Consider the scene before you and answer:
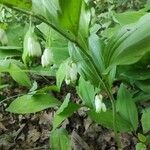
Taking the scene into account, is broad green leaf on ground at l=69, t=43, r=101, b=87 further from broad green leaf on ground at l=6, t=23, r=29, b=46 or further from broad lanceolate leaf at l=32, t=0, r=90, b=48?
broad green leaf on ground at l=6, t=23, r=29, b=46

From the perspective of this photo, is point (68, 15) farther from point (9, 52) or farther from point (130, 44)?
point (9, 52)

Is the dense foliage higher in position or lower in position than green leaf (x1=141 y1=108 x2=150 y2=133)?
higher

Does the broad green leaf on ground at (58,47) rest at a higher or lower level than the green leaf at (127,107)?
higher

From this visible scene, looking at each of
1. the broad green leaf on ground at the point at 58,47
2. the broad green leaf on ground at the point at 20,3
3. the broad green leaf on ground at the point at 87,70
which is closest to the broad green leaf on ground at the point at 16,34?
the broad green leaf on ground at the point at 58,47

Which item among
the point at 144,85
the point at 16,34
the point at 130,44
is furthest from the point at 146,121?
the point at 16,34

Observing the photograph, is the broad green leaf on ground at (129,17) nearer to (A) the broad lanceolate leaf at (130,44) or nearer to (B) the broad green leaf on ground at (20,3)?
(A) the broad lanceolate leaf at (130,44)

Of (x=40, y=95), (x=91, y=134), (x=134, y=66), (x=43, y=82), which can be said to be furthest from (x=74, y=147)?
(x=43, y=82)

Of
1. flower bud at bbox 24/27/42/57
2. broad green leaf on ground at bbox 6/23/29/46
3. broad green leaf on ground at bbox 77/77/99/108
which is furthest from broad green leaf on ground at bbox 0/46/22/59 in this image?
flower bud at bbox 24/27/42/57

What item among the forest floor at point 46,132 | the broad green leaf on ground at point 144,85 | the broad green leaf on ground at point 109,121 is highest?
the broad green leaf on ground at point 144,85
